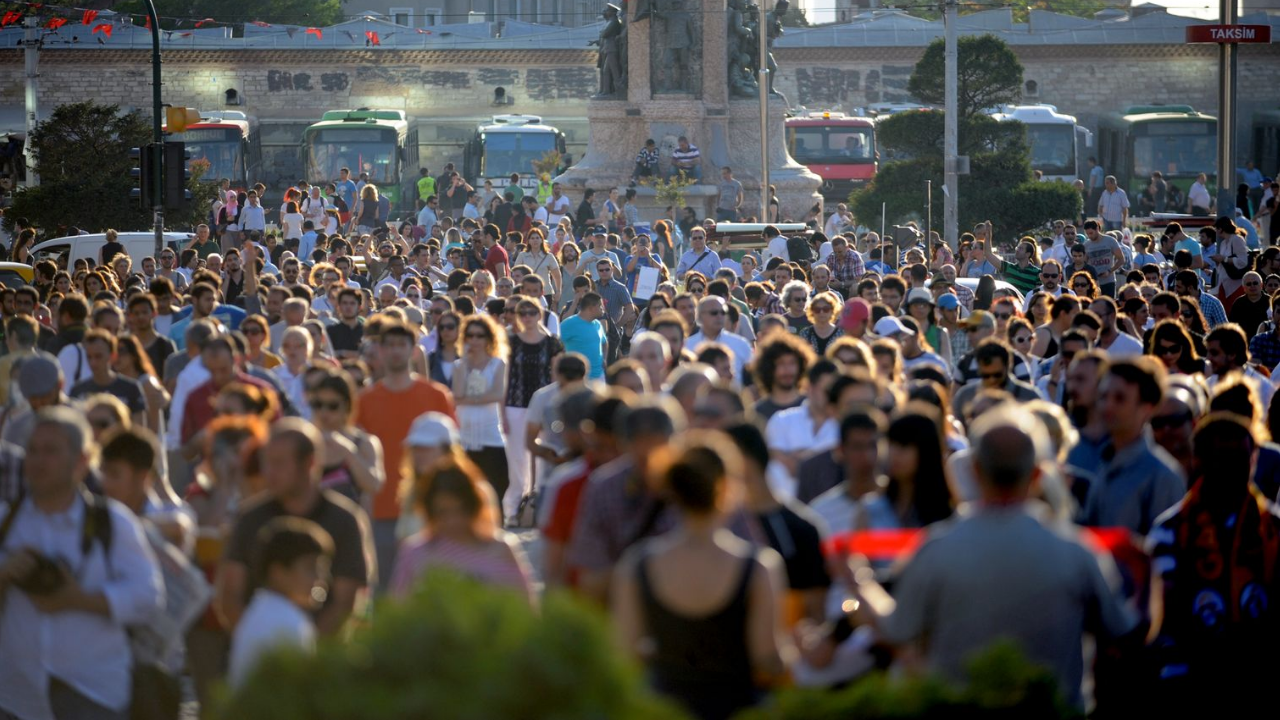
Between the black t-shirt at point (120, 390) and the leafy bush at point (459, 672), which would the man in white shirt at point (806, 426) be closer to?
the black t-shirt at point (120, 390)

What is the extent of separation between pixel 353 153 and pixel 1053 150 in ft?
57.1

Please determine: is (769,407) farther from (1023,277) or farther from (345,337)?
(1023,277)

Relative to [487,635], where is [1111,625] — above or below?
below

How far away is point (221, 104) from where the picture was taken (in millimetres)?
67812

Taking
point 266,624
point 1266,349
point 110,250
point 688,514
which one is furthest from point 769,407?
point 110,250

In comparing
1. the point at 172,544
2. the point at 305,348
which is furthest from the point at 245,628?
the point at 305,348

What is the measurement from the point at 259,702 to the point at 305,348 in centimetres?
784

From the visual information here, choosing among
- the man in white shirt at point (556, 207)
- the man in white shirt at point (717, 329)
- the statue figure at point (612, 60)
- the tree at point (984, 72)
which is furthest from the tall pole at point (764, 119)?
the man in white shirt at point (717, 329)

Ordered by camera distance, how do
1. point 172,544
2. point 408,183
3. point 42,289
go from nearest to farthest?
point 172,544 < point 42,289 < point 408,183

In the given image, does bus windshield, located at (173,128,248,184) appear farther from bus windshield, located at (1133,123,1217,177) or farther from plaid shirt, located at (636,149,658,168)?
bus windshield, located at (1133,123,1217,177)

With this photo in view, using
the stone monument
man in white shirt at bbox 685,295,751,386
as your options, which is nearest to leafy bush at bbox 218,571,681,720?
man in white shirt at bbox 685,295,751,386

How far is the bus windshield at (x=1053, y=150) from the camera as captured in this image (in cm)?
5319

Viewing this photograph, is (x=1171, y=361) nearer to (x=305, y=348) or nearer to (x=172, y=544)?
(x=305, y=348)

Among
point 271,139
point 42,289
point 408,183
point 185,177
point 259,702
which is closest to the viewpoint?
point 259,702
